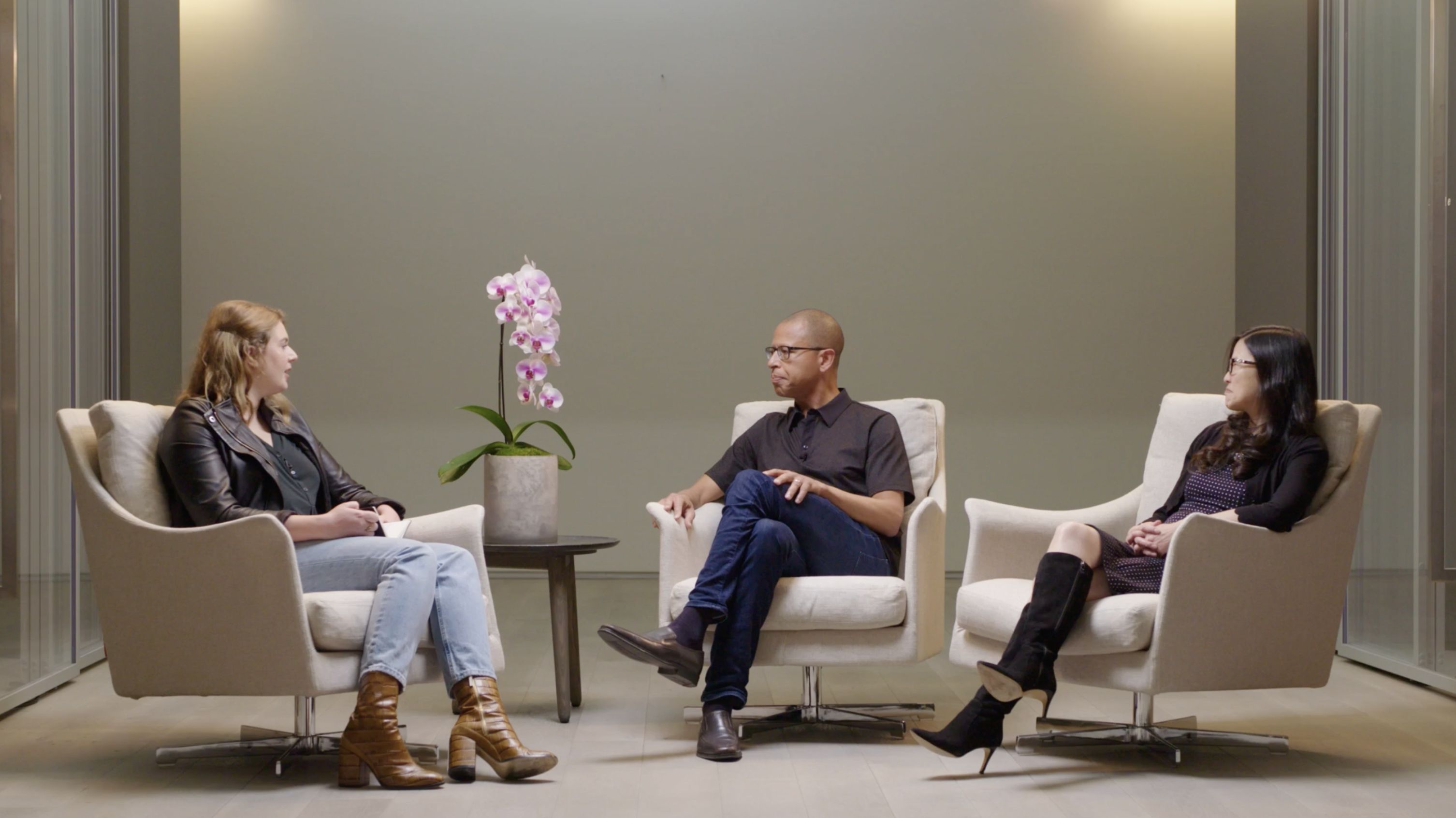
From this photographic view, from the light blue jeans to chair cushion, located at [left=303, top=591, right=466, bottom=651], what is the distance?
0.07 feet

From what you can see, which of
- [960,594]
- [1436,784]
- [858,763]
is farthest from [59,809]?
[1436,784]

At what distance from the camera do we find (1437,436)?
398 centimetres

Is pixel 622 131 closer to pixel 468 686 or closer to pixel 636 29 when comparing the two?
pixel 636 29

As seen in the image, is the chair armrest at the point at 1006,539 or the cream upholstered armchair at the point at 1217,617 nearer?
the cream upholstered armchair at the point at 1217,617

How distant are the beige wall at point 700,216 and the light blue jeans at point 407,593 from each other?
13.9ft

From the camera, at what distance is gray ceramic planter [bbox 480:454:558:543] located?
3521mm

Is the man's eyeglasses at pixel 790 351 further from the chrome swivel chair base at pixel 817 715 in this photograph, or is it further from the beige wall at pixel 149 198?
the beige wall at pixel 149 198

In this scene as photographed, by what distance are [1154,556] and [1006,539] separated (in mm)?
426

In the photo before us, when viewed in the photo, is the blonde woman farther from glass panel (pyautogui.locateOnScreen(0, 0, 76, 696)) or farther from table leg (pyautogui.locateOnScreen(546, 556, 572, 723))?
glass panel (pyautogui.locateOnScreen(0, 0, 76, 696))

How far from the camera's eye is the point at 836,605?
3131 mm

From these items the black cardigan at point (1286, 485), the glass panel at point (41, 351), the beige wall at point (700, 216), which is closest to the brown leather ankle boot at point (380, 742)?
the glass panel at point (41, 351)

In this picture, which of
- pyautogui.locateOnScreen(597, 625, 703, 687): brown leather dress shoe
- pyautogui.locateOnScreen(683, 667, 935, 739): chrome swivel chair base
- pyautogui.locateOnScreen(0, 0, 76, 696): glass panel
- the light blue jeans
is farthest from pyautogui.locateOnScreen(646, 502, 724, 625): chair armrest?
pyautogui.locateOnScreen(0, 0, 76, 696): glass panel

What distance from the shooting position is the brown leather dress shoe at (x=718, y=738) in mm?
3010

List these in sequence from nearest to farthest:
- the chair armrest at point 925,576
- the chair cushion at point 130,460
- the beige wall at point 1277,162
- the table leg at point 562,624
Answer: the chair cushion at point 130,460, the chair armrest at point 925,576, the table leg at point 562,624, the beige wall at point 1277,162
